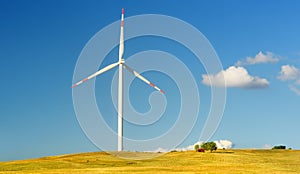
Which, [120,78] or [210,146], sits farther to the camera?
[210,146]

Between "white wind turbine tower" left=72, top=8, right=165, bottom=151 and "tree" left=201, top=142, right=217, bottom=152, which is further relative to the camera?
"tree" left=201, top=142, right=217, bottom=152

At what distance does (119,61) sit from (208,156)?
23694 millimetres

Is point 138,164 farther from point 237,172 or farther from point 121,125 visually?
point 237,172

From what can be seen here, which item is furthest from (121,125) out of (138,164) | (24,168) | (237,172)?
(237,172)

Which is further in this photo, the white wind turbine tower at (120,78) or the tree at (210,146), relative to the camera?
the tree at (210,146)

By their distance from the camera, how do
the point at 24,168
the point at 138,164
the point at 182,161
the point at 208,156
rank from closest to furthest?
the point at 24,168, the point at 138,164, the point at 182,161, the point at 208,156

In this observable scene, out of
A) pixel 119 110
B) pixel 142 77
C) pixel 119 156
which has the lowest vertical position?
pixel 119 156

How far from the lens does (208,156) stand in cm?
9006

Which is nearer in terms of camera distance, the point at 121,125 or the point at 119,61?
the point at 121,125

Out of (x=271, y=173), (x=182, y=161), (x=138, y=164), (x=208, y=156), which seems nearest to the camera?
(x=271, y=173)

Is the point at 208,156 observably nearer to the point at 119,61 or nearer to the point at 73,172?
the point at 119,61

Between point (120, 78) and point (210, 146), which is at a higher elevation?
point (120, 78)

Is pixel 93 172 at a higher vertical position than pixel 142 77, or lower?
lower

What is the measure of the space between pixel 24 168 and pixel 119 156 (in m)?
17.7
